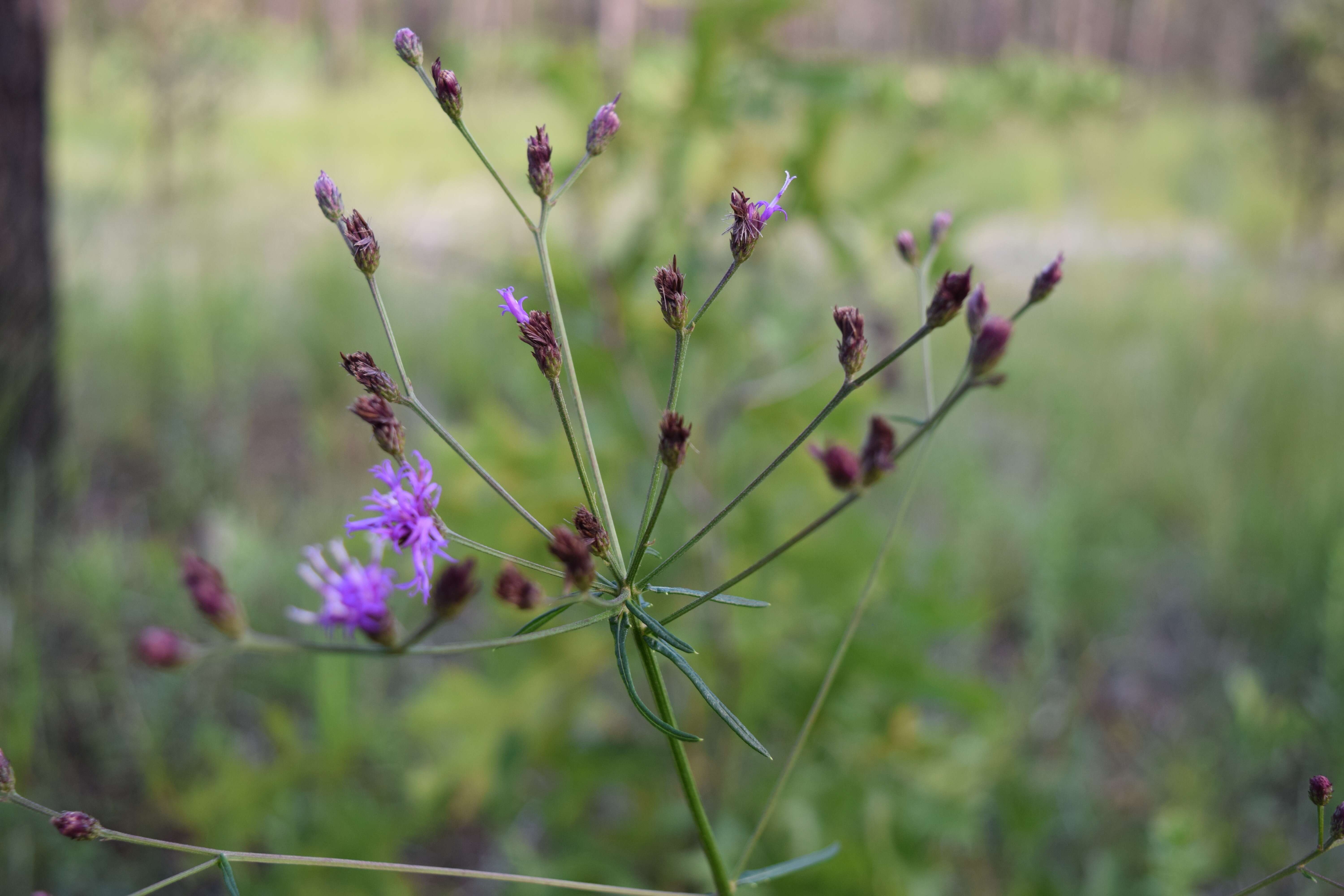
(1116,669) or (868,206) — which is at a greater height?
(868,206)

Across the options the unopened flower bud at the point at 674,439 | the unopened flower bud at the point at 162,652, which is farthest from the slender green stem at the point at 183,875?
the unopened flower bud at the point at 674,439

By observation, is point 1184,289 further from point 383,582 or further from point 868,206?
point 383,582

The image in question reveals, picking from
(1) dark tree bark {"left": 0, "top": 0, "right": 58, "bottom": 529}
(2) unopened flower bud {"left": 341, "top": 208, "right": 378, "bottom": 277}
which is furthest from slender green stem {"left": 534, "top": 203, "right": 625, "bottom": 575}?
(1) dark tree bark {"left": 0, "top": 0, "right": 58, "bottom": 529}

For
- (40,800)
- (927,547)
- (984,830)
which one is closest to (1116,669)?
(927,547)

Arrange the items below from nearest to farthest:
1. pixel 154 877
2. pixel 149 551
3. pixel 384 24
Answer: pixel 154 877 < pixel 149 551 < pixel 384 24

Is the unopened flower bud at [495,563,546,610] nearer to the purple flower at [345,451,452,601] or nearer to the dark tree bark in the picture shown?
the purple flower at [345,451,452,601]

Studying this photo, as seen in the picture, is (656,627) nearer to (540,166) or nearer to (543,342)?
(543,342)

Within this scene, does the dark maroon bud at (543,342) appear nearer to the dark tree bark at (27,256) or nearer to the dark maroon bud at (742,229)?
the dark maroon bud at (742,229)
